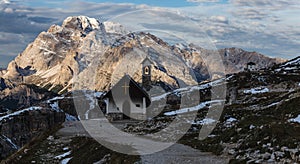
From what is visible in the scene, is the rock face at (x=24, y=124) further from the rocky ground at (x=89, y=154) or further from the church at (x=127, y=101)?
the rocky ground at (x=89, y=154)

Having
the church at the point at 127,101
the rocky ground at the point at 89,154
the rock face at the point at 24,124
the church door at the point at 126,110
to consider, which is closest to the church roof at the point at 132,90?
the church at the point at 127,101

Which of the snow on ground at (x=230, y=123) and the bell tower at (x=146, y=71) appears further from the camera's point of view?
the bell tower at (x=146, y=71)

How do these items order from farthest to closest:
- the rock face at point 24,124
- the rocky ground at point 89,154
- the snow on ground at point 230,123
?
the rock face at point 24,124 < the snow on ground at point 230,123 < the rocky ground at point 89,154

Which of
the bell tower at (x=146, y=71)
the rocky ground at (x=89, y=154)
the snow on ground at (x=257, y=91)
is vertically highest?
the bell tower at (x=146, y=71)

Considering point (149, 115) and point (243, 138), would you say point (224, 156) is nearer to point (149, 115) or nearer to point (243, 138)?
point (243, 138)

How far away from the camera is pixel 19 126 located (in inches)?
6816

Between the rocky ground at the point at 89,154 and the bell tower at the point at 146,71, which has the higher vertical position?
the bell tower at the point at 146,71

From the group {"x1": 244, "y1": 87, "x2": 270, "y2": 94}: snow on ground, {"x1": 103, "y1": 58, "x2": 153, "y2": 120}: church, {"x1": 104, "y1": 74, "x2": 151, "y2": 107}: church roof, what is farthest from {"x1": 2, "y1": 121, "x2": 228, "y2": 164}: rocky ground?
{"x1": 244, "y1": 87, "x2": 270, "y2": 94}: snow on ground

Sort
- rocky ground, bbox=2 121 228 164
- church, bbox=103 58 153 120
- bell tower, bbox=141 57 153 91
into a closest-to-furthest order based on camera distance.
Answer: rocky ground, bbox=2 121 228 164 < church, bbox=103 58 153 120 < bell tower, bbox=141 57 153 91

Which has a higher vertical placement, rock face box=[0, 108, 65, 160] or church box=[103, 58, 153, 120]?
church box=[103, 58, 153, 120]

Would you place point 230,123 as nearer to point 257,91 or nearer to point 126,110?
point 126,110

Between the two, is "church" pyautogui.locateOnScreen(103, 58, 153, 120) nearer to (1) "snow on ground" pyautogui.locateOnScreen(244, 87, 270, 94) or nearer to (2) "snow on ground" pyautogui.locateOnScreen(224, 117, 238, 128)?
(2) "snow on ground" pyautogui.locateOnScreen(224, 117, 238, 128)

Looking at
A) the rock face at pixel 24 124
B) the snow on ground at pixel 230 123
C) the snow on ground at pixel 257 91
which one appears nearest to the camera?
the snow on ground at pixel 230 123

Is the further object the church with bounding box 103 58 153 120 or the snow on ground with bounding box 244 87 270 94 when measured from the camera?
the snow on ground with bounding box 244 87 270 94
